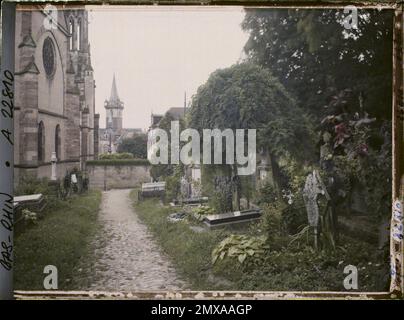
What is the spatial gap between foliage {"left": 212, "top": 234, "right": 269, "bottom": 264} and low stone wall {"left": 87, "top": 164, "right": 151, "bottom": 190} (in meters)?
1.27

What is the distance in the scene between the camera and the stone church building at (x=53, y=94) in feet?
12.3

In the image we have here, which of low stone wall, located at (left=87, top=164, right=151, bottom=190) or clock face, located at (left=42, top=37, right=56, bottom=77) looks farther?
low stone wall, located at (left=87, top=164, right=151, bottom=190)

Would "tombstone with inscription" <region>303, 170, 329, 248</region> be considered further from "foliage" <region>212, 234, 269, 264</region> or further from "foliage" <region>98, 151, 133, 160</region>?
"foliage" <region>98, 151, 133, 160</region>

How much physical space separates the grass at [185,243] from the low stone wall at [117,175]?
20 centimetres

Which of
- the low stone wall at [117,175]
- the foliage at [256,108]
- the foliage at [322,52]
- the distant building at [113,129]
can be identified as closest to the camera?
the foliage at [322,52]

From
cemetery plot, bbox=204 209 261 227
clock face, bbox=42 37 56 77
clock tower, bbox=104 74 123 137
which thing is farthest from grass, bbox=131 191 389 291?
clock face, bbox=42 37 56 77

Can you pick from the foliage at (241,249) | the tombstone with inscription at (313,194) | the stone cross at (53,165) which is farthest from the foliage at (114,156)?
the tombstone with inscription at (313,194)

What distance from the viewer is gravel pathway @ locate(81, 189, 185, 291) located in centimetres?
379

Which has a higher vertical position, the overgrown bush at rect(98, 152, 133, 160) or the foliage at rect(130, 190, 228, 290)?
the overgrown bush at rect(98, 152, 133, 160)

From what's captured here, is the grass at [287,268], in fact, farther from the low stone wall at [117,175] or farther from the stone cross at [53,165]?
the stone cross at [53,165]

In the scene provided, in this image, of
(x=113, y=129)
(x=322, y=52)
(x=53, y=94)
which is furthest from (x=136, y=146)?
(x=322, y=52)

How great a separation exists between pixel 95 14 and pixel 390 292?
16.1 ft

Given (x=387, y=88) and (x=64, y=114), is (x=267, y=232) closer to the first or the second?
(x=387, y=88)

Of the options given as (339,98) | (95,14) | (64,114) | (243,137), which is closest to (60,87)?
(64,114)
